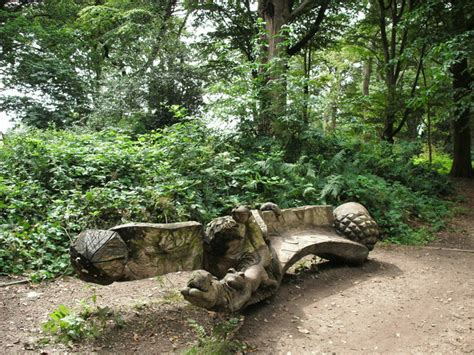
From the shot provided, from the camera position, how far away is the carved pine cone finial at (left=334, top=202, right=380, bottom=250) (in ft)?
15.7

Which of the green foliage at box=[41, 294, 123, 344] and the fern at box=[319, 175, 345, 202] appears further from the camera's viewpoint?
the fern at box=[319, 175, 345, 202]

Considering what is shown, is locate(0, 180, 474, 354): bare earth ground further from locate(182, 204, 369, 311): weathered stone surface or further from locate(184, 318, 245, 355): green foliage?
locate(182, 204, 369, 311): weathered stone surface

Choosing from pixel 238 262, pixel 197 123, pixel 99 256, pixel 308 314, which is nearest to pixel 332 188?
pixel 197 123

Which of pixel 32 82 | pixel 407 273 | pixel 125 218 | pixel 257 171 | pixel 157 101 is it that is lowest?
pixel 407 273

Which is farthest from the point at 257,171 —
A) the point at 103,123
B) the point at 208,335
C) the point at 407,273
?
the point at 103,123

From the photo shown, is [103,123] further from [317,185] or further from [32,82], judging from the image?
[317,185]

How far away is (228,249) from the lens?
130 inches

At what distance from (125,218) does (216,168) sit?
227 centimetres

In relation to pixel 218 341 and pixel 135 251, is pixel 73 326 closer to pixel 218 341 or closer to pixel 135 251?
pixel 135 251

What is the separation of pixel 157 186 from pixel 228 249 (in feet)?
8.10

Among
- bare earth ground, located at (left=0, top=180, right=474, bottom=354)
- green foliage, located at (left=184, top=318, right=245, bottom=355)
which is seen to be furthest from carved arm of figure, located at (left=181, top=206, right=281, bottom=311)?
bare earth ground, located at (left=0, top=180, right=474, bottom=354)

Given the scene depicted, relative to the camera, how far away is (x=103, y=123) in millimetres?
10039

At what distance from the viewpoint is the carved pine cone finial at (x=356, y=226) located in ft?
15.7

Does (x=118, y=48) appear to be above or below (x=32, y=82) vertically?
above
